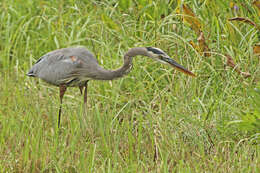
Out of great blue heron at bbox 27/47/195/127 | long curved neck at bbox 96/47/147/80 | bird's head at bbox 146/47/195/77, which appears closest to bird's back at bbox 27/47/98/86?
great blue heron at bbox 27/47/195/127

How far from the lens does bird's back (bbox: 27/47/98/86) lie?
429cm

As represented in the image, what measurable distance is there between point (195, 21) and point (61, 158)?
1648mm

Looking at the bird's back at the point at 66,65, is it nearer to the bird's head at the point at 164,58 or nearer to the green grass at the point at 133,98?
the green grass at the point at 133,98

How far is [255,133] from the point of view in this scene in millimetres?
3576

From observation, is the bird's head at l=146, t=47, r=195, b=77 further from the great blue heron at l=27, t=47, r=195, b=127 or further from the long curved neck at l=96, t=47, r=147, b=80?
the great blue heron at l=27, t=47, r=195, b=127

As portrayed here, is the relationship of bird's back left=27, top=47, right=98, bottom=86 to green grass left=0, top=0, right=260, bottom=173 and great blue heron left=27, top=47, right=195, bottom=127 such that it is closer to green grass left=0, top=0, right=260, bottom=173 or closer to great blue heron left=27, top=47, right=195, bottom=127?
great blue heron left=27, top=47, right=195, bottom=127

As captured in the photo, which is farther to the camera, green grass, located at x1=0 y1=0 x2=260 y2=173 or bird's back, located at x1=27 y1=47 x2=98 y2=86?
bird's back, located at x1=27 y1=47 x2=98 y2=86

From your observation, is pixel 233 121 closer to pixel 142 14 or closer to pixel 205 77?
pixel 205 77

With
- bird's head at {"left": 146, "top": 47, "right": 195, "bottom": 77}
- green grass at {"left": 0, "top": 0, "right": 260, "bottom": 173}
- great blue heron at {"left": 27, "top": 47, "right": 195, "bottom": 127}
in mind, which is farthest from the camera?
→ great blue heron at {"left": 27, "top": 47, "right": 195, "bottom": 127}

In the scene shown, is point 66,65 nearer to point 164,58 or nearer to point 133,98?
point 133,98

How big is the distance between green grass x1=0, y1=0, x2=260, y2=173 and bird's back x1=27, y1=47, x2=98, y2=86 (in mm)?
181

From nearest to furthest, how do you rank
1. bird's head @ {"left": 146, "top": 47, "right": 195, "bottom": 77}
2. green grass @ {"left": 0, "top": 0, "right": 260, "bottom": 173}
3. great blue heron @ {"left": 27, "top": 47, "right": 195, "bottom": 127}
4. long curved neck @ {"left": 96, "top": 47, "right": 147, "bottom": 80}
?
green grass @ {"left": 0, "top": 0, "right": 260, "bottom": 173} < bird's head @ {"left": 146, "top": 47, "right": 195, "bottom": 77} < long curved neck @ {"left": 96, "top": 47, "right": 147, "bottom": 80} < great blue heron @ {"left": 27, "top": 47, "right": 195, "bottom": 127}

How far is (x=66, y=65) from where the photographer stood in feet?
14.2

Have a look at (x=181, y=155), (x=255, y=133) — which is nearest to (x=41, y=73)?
(x=181, y=155)
